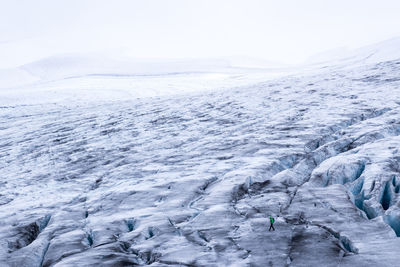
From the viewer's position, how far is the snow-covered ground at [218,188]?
3.83 metres

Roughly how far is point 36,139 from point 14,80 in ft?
120

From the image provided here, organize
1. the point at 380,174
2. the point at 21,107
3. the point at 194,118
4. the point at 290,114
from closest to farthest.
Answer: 1. the point at 380,174
2. the point at 290,114
3. the point at 194,118
4. the point at 21,107

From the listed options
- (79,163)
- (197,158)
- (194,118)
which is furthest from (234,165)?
(194,118)

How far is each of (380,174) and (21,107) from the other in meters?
17.4

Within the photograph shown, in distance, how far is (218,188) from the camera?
5.36 m

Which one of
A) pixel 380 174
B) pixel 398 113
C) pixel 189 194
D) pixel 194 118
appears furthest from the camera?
pixel 194 118

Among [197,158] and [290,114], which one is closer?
[197,158]

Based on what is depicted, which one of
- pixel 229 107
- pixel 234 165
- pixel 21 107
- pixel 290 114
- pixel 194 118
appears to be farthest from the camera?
pixel 21 107

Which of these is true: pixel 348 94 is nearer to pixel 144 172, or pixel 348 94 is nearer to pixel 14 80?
pixel 144 172

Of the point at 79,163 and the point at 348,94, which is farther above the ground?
the point at 348,94

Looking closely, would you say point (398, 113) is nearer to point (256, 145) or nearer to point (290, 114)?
point (290, 114)

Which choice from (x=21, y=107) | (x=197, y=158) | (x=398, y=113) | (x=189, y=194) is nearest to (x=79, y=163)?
(x=197, y=158)

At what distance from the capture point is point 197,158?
22.9 feet

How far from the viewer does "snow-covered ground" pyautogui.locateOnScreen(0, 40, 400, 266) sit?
12.6 ft
